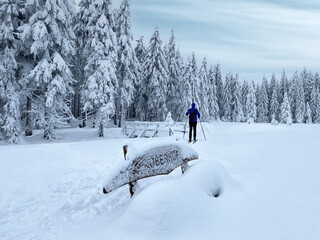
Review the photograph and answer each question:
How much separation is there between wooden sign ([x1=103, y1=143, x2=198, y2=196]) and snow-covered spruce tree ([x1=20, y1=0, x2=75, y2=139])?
1374 centimetres

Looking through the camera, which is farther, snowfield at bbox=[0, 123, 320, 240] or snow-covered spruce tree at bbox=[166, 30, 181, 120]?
snow-covered spruce tree at bbox=[166, 30, 181, 120]

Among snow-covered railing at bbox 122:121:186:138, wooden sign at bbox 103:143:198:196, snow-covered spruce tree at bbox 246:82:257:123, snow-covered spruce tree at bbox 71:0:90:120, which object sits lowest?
snow-covered railing at bbox 122:121:186:138

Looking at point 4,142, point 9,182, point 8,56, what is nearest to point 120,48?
point 8,56

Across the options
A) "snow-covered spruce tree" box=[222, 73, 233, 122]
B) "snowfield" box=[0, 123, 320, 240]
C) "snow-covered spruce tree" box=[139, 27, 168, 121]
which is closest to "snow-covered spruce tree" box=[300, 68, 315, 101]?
"snow-covered spruce tree" box=[222, 73, 233, 122]

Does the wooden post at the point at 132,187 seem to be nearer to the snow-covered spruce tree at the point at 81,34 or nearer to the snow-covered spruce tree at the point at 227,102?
the snow-covered spruce tree at the point at 81,34

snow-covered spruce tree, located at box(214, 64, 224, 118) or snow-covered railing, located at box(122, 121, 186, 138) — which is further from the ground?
snow-covered spruce tree, located at box(214, 64, 224, 118)

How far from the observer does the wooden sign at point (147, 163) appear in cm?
299

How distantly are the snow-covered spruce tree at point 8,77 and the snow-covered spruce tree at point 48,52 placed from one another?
36.3 inches

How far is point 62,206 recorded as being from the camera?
11.4 ft

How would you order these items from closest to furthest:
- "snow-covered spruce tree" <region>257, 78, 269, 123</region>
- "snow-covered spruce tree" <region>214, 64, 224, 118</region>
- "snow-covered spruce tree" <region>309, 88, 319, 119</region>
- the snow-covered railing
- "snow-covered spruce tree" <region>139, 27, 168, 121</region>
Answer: the snow-covered railing < "snow-covered spruce tree" <region>139, 27, 168, 121</region> < "snow-covered spruce tree" <region>214, 64, 224, 118</region> < "snow-covered spruce tree" <region>309, 88, 319, 119</region> < "snow-covered spruce tree" <region>257, 78, 269, 123</region>

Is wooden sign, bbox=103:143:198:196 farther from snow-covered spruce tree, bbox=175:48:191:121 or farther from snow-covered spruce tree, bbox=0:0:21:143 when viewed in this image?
snow-covered spruce tree, bbox=175:48:191:121

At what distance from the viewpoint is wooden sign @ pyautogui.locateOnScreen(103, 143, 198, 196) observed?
299 cm

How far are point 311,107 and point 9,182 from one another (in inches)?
2818

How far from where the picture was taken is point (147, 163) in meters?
3.32
